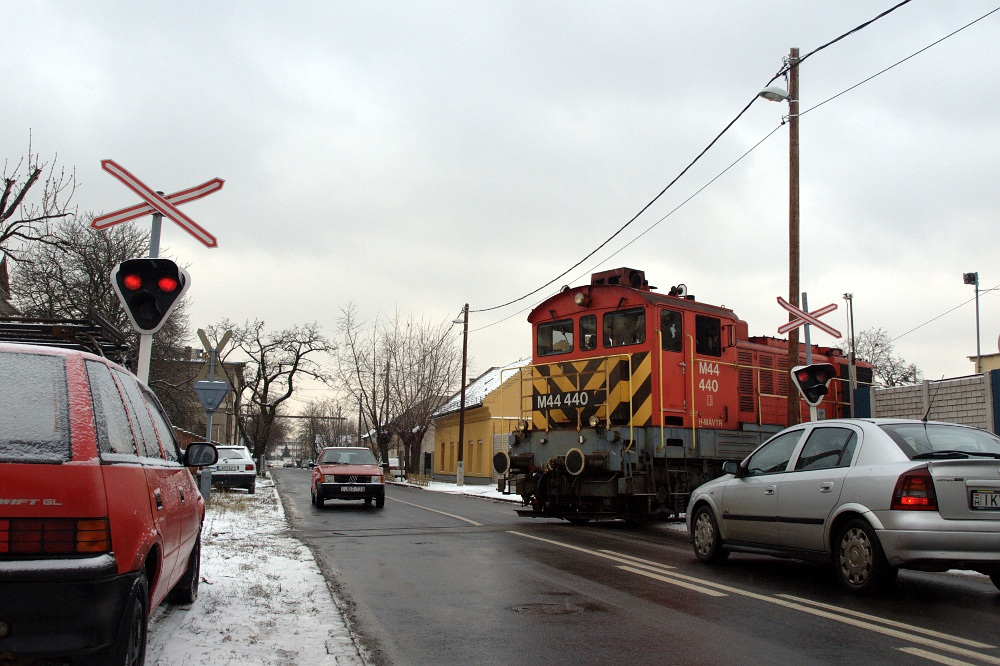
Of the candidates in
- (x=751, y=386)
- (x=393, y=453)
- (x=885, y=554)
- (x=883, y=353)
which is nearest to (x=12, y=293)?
(x=751, y=386)

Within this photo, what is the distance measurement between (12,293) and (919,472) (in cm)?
2960

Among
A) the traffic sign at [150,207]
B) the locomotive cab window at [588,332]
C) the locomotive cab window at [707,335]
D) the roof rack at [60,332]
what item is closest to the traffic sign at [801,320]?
the locomotive cab window at [707,335]

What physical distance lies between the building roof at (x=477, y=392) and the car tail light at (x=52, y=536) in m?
38.4

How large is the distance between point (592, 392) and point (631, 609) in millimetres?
7485

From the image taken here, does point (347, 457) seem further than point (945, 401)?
Yes

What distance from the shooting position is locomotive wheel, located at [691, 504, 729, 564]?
9.01 metres

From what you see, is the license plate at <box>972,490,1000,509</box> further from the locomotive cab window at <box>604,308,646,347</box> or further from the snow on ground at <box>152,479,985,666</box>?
the locomotive cab window at <box>604,308,646,347</box>

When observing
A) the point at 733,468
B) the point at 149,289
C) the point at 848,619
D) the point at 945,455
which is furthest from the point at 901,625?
the point at 149,289

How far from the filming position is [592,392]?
1390 centimetres

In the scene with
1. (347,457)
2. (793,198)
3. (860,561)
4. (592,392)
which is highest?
(793,198)

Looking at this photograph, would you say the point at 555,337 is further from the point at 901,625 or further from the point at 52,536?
the point at 52,536

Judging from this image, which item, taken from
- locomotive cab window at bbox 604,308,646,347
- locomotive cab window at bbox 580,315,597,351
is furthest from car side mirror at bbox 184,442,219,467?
locomotive cab window at bbox 580,315,597,351

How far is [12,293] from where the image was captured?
27.8 m

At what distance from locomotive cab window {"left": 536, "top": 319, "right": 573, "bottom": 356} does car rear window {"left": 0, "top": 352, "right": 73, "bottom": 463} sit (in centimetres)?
1176
